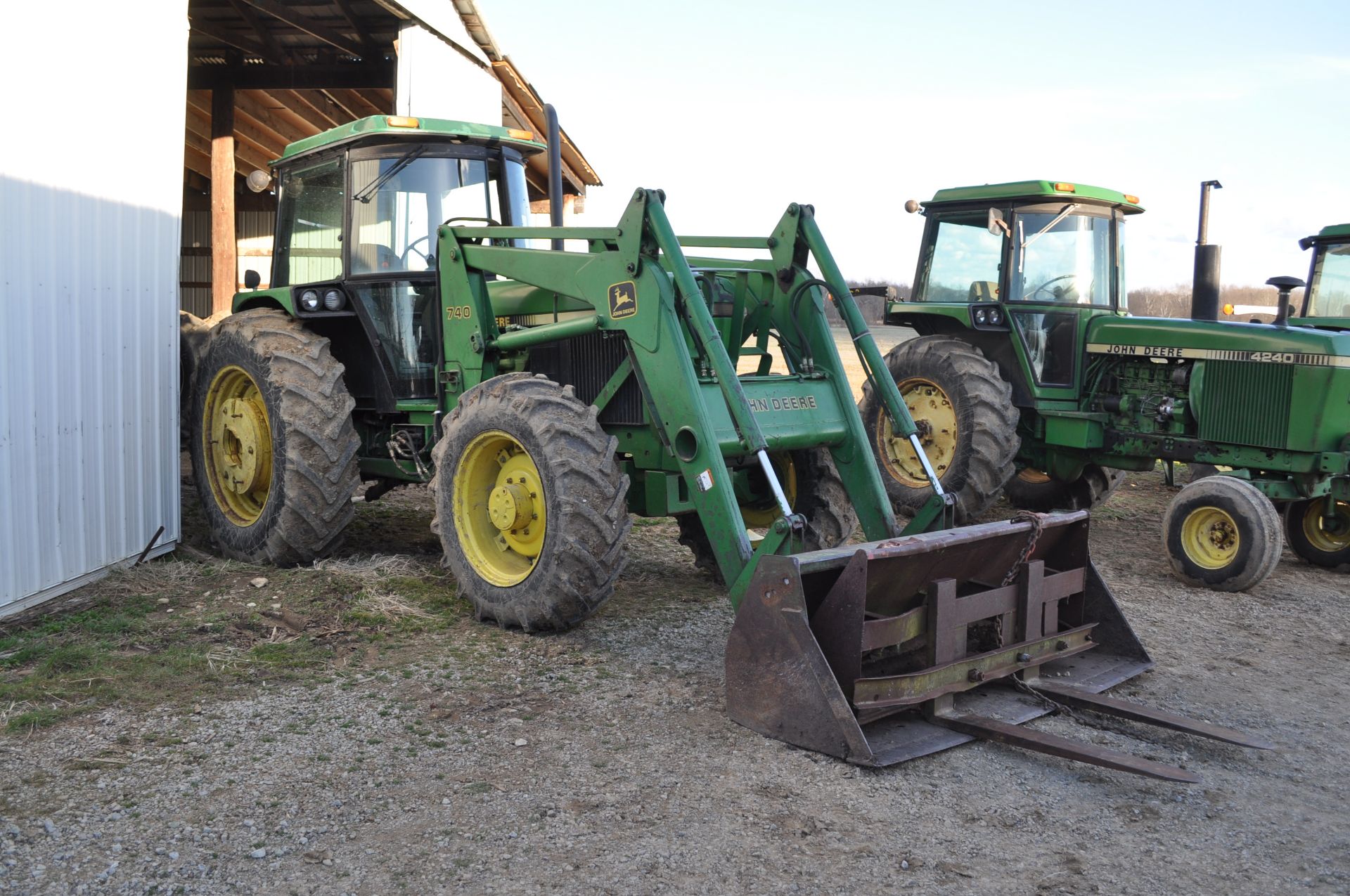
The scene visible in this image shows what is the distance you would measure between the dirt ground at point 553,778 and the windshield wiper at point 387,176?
2.30m

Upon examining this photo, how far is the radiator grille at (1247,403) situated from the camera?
285 inches

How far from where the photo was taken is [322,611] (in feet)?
18.5

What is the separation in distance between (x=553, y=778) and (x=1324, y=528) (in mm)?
6202

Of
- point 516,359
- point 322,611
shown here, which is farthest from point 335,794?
point 516,359

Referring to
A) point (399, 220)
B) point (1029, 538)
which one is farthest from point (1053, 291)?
point (399, 220)

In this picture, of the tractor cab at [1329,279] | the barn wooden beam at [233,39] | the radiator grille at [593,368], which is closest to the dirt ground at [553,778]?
the radiator grille at [593,368]

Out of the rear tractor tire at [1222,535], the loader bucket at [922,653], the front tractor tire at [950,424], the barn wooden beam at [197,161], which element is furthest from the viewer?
the barn wooden beam at [197,161]

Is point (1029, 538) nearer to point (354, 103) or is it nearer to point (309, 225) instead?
point (309, 225)

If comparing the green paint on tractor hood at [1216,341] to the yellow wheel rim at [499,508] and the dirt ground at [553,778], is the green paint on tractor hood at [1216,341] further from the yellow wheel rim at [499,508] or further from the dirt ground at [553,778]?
the yellow wheel rim at [499,508]

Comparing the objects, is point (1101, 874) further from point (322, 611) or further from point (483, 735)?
point (322, 611)

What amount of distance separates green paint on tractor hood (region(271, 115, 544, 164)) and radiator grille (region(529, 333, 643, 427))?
133 cm

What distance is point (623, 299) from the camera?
17.2 feet

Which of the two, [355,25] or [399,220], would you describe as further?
[355,25]

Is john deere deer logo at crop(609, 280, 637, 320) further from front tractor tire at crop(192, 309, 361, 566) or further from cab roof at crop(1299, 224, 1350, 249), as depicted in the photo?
cab roof at crop(1299, 224, 1350, 249)
